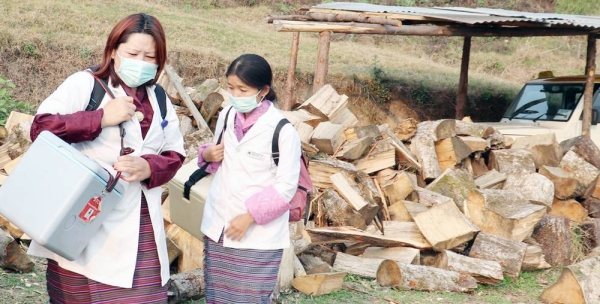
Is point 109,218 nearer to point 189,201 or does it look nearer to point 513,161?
point 189,201

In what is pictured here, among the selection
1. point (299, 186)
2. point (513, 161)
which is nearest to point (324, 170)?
point (513, 161)

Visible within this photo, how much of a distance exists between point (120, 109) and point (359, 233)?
331 cm

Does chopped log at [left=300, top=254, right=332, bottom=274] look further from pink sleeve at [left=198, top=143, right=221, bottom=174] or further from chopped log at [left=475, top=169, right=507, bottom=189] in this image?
chopped log at [left=475, top=169, right=507, bottom=189]

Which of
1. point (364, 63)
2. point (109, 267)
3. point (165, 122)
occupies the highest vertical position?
point (165, 122)

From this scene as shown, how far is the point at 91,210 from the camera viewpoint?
247cm

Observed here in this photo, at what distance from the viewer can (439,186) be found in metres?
6.67

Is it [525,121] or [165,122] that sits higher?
[165,122]

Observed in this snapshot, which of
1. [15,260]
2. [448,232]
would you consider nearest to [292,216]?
[15,260]

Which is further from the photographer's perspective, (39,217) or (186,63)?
(186,63)

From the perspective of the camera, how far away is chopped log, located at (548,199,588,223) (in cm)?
731

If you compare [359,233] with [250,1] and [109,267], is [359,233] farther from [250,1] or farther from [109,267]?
[250,1]

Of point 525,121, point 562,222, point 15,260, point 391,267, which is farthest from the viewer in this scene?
point 525,121

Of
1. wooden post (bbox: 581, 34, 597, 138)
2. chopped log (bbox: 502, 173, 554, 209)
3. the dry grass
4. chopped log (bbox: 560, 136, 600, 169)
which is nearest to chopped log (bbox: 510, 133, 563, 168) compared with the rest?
chopped log (bbox: 560, 136, 600, 169)

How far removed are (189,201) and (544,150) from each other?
18.2ft
